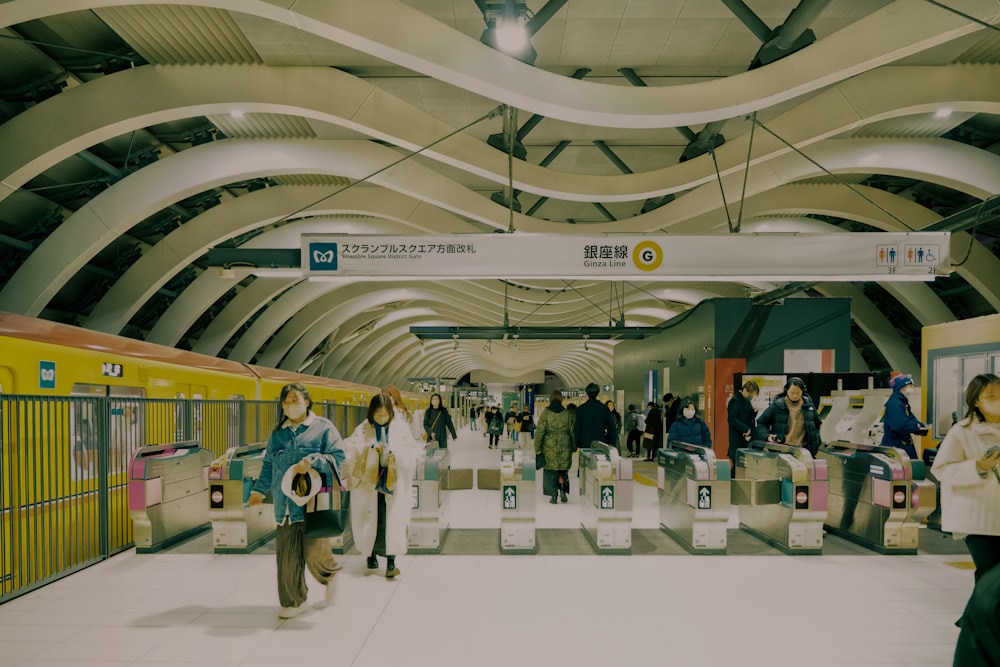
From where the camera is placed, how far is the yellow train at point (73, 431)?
18.9 ft

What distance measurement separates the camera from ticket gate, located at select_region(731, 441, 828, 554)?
7379 mm

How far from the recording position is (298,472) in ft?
16.4

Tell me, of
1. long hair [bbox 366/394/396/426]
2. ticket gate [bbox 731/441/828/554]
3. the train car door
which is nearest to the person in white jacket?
ticket gate [bbox 731/441/828/554]

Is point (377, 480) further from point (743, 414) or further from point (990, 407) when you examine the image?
point (743, 414)

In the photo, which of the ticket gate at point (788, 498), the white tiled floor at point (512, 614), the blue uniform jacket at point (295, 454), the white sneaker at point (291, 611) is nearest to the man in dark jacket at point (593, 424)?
the ticket gate at point (788, 498)

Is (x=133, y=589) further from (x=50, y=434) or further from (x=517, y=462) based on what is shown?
(x=517, y=462)

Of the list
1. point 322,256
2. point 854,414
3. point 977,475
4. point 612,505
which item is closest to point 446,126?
point 322,256

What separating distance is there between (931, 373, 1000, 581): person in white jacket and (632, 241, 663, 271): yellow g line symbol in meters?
3.67

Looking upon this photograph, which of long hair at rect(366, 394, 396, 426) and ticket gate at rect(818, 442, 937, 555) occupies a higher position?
long hair at rect(366, 394, 396, 426)

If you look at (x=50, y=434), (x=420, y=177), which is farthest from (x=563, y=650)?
(x=420, y=177)

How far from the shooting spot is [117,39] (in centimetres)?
1055

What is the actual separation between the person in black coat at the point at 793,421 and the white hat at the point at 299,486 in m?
6.12

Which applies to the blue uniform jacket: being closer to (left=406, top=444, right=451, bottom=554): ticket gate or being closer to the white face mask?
(left=406, top=444, right=451, bottom=554): ticket gate

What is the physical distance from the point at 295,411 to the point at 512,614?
7.82 ft
